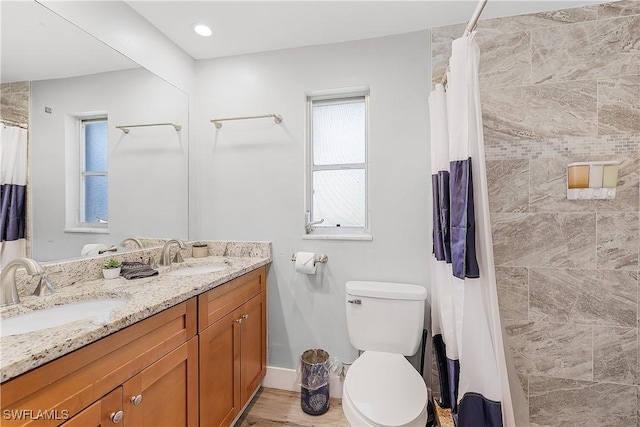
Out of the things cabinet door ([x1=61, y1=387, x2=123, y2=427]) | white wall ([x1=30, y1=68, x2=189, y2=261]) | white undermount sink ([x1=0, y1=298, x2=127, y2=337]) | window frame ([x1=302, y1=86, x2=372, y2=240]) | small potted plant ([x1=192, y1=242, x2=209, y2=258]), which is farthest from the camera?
small potted plant ([x1=192, y1=242, x2=209, y2=258])

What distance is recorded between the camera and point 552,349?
1.65 metres

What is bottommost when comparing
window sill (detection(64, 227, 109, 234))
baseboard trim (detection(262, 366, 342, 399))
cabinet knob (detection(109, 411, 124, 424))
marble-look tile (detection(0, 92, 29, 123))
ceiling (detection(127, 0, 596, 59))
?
baseboard trim (detection(262, 366, 342, 399))

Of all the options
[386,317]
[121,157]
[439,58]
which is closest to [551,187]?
[439,58]

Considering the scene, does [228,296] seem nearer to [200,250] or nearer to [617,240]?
[200,250]

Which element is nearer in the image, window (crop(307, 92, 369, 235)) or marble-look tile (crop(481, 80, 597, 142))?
marble-look tile (crop(481, 80, 597, 142))

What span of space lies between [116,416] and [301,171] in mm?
1527

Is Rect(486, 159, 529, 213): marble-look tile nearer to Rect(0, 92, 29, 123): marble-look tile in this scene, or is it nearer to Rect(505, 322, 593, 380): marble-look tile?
Rect(505, 322, 593, 380): marble-look tile

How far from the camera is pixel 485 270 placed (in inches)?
46.7

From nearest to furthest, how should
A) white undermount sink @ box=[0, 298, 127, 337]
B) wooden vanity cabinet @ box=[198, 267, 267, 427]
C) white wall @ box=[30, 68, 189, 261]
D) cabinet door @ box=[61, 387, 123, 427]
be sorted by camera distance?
1. cabinet door @ box=[61, 387, 123, 427]
2. white undermount sink @ box=[0, 298, 127, 337]
3. white wall @ box=[30, 68, 189, 261]
4. wooden vanity cabinet @ box=[198, 267, 267, 427]

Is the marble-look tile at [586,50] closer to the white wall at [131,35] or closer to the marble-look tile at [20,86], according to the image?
the white wall at [131,35]

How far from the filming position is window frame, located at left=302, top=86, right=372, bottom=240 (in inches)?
78.3

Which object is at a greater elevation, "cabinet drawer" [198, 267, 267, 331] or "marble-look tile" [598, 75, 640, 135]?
"marble-look tile" [598, 75, 640, 135]

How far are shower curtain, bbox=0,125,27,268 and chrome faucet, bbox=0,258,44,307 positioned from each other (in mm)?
141

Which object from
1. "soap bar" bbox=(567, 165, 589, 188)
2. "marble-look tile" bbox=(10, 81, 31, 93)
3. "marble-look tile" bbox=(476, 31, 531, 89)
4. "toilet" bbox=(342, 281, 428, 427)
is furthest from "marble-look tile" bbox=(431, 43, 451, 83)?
"marble-look tile" bbox=(10, 81, 31, 93)
